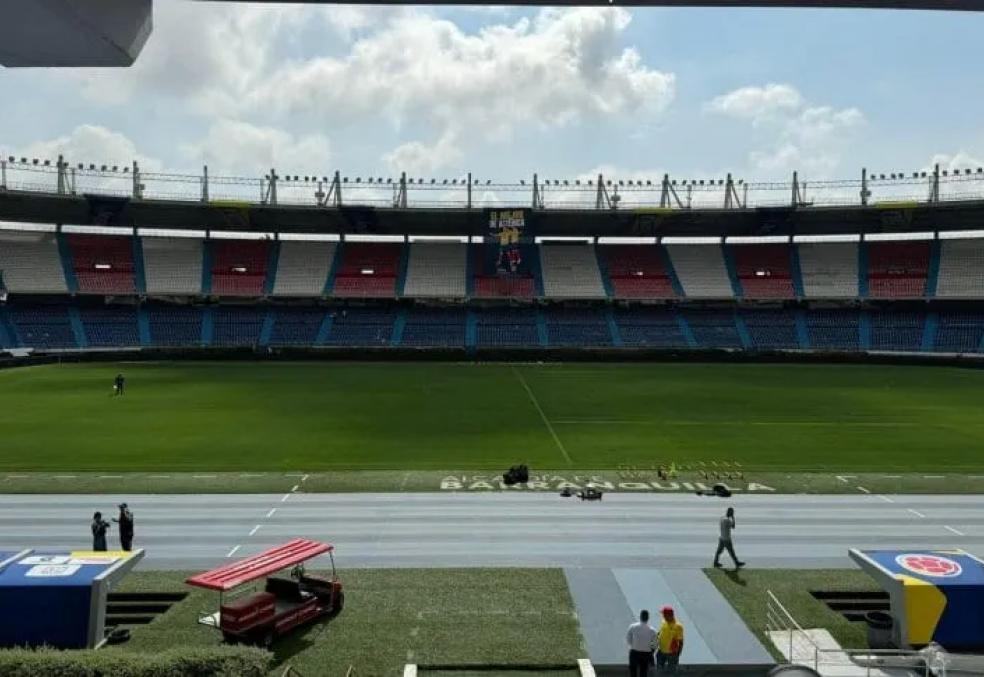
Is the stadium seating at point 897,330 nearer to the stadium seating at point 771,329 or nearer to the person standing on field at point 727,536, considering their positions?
the stadium seating at point 771,329

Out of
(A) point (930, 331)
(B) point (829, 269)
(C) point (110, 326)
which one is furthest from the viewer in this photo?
(B) point (829, 269)

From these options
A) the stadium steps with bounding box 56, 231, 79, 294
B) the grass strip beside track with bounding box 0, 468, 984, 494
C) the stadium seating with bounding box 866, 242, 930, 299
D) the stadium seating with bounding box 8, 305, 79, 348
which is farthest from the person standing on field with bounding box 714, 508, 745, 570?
the stadium steps with bounding box 56, 231, 79, 294

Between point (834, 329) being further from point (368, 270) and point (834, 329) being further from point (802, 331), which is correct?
point (368, 270)

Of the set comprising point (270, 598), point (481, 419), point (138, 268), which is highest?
point (138, 268)

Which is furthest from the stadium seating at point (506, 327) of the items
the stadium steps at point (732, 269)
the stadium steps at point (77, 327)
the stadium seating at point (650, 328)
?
the stadium steps at point (77, 327)

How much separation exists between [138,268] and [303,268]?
13.0m

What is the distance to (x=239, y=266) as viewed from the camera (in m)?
59.4

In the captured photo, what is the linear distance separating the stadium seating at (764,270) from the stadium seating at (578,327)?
12.7m

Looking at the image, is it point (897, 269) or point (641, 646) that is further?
point (897, 269)

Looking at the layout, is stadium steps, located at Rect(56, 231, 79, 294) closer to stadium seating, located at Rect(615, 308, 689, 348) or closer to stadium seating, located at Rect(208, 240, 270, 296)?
stadium seating, located at Rect(208, 240, 270, 296)

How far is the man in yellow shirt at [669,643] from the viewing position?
926cm

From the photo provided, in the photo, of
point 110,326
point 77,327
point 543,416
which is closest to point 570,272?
point 543,416

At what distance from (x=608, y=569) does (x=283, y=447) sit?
1423 centimetres

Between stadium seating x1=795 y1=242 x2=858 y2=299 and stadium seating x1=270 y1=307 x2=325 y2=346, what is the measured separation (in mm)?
40797
